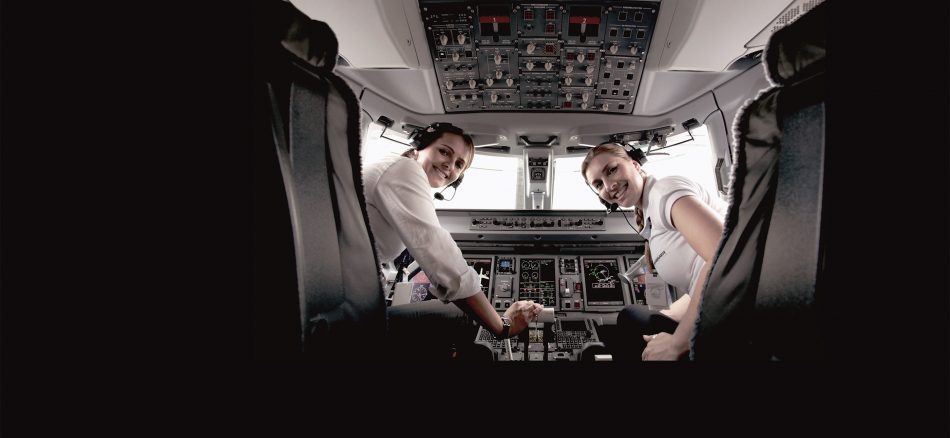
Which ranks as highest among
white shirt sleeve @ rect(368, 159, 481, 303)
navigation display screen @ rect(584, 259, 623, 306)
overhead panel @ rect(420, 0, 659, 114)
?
overhead panel @ rect(420, 0, 659, 114)

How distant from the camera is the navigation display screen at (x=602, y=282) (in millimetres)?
2186

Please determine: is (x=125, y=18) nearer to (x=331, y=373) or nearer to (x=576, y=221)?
(x=331, y=373)

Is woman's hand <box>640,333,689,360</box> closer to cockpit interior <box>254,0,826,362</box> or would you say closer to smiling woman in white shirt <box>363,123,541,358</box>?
cockpit interior <box>254,0,826,362</box>

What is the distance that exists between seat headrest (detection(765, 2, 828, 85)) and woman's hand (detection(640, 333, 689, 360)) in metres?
0.63

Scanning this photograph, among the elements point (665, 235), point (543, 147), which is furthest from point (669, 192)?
point (543, 147)

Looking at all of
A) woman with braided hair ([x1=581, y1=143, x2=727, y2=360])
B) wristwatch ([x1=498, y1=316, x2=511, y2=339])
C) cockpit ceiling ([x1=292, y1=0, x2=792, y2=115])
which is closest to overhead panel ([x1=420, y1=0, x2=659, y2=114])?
cockpit ceiling ([x1=292, y1=0, x2=792, y2=115])

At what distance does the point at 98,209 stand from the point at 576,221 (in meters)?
2.29

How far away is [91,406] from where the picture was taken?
1.34ft

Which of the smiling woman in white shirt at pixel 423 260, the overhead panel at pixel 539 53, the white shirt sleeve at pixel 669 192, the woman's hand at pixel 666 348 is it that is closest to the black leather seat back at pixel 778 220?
the woman's hand at pixel 666 348

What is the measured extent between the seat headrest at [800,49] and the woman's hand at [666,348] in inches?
24.8

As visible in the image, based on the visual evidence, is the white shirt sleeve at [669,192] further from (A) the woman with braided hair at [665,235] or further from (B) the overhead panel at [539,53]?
(B) the overhead panel at [539,53]

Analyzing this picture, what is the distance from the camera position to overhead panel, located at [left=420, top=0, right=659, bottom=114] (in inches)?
69.8

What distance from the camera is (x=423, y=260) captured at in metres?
0.93

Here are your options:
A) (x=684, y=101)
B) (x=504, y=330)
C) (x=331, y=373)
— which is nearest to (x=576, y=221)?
(x=684, y=101)
